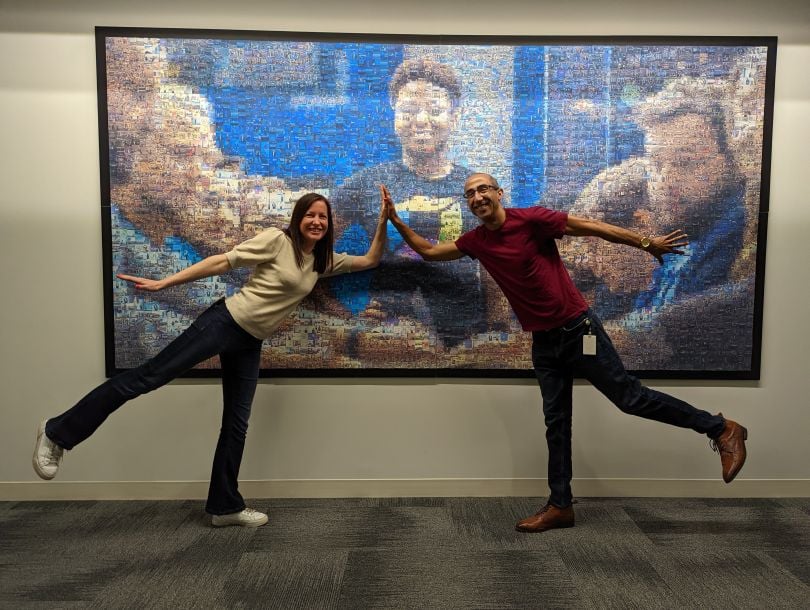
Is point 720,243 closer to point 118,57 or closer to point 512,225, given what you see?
point 512,225

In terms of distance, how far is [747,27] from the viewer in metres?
2.68

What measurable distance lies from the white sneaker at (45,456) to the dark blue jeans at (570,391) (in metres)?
1.98

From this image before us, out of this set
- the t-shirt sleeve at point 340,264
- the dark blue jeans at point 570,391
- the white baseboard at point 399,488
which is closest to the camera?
the dark blue jeans at point 570,391

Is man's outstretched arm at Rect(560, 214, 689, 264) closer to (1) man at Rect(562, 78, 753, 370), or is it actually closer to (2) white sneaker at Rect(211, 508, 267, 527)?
(1) man at Rect(562, 78, 753, 370)

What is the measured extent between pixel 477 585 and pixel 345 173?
69.7 inches

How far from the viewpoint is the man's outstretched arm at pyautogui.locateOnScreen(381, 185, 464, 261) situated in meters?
2.55

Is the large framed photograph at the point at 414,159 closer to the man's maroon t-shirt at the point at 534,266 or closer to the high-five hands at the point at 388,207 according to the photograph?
the high-five hands at the point at 388,207

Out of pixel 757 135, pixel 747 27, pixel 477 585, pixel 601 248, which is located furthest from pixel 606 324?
pixel 747 27

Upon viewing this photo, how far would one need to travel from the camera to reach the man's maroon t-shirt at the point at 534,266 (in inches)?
93.0

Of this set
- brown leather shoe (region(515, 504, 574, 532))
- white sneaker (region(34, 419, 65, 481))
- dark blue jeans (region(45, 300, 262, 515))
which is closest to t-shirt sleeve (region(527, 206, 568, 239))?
brown leather shoe (region(515, 504, 574, 532))

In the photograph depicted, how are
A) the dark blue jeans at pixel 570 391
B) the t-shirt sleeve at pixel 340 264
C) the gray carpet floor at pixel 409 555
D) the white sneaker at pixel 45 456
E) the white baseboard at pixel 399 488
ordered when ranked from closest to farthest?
the gray carpet floor at pixel 409 555, the white sneaker at pixel 45 456, the dark blue jeans at pixel 570 391, the t-shirt sleeve at pixel 340 264, the white baseboard at pixel 399 488

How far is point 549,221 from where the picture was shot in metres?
2.35

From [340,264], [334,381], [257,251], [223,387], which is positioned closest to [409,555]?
[334,381]

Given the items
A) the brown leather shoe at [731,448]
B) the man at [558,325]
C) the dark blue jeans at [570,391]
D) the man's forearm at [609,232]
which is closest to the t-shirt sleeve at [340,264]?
the man at [558,325]
